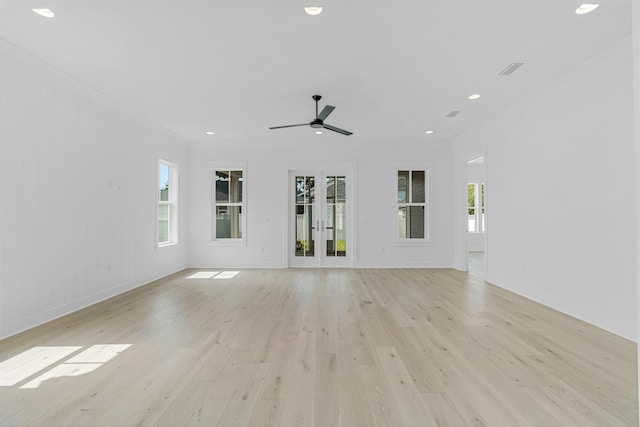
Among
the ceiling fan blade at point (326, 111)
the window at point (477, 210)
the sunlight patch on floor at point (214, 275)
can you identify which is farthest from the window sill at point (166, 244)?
the window at point (477, 210)

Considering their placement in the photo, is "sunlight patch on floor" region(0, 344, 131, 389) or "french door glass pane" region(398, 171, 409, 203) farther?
"french door glass pane" region(398, 171, 409, 203)

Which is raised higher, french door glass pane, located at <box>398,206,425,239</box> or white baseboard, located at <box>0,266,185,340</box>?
french door glass pane, located at <box>398,206,425,239</box>

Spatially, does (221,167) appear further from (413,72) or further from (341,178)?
(413,72)

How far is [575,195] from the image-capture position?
11.9 feet

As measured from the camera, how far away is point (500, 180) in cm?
513

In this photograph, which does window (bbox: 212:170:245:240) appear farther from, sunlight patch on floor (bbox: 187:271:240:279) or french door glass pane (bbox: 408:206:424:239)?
french door glass pane (bbox: 408:206:424:239)

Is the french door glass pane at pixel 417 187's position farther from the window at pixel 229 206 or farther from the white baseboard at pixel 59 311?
the white baseboard at pixel 59 311

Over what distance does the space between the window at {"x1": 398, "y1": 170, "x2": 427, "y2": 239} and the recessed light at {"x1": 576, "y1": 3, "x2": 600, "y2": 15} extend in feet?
15.1

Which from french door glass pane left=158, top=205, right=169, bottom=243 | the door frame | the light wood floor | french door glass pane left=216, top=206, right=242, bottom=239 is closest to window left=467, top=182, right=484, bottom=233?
the door frame

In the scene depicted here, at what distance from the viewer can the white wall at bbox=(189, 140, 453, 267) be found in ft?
22.8

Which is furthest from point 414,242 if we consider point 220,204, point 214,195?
point 214,195

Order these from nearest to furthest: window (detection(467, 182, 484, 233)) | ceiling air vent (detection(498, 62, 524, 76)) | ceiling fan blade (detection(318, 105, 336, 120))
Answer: ceiling air vent (detection(498, 62, 524, 76))
ceiling fan blade (detection(318, 105, 336, 120))
window (detection(467, 182, 484, 233))

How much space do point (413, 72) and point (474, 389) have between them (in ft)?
10.1

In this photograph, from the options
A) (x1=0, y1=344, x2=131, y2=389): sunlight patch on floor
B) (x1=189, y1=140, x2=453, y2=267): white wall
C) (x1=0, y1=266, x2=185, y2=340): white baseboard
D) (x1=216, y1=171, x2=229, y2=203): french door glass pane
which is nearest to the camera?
(x1=0, y1=344, x2=131, y2=389): sunlight patch on floor
